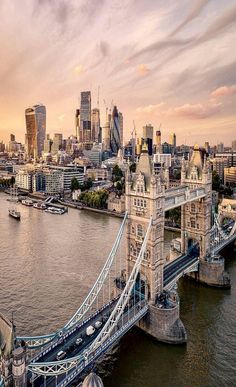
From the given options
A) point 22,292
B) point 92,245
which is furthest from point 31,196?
point 22,292

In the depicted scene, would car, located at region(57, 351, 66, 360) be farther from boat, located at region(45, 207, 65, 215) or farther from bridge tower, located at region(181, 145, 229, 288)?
boat, located at region(45, 207, 65, 215)

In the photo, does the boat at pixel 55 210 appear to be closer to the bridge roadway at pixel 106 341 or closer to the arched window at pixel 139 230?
the arched window at pixel 139 230

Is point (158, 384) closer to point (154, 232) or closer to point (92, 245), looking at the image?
point (154, 232)

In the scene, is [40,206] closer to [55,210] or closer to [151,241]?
[55,210]

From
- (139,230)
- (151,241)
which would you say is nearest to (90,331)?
(151,241)

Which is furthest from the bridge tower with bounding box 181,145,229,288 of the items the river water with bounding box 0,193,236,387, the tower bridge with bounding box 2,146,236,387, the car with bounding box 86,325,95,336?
the car with bounding box 86,325,95,336

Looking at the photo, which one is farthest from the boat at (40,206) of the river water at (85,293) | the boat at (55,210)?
the river water at (85,293)
